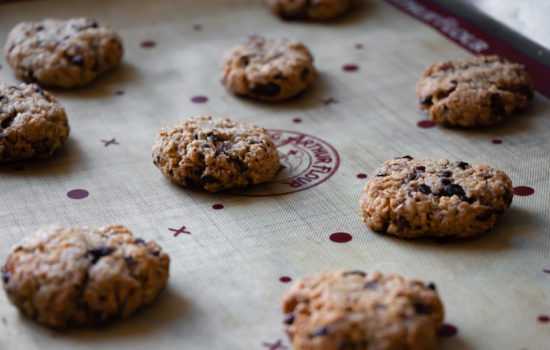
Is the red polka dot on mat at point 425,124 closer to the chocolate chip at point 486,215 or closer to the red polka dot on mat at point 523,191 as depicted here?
the red polka dot on mat at point 523,191

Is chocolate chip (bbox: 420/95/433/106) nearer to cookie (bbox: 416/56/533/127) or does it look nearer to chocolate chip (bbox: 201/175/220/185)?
cookie (bbox: 416/56/533/127)

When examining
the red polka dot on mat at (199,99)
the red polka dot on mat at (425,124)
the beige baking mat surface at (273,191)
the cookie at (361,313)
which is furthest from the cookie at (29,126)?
the red polka dot on mat at (425,124)

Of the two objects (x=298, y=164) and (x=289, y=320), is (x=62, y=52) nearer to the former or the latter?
(x=298, y=164)

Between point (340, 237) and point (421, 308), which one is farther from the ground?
point (421, 308)

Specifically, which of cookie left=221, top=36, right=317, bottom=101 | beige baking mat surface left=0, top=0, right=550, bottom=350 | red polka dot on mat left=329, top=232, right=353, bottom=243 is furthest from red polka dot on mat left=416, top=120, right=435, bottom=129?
red polka dot on mat left=329, top=232, right=353, bottom=243

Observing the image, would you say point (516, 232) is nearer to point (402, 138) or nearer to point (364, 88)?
point (402, 138)

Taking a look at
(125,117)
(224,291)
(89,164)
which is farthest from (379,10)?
(224,291)

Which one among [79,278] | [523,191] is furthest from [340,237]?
[79,278]
